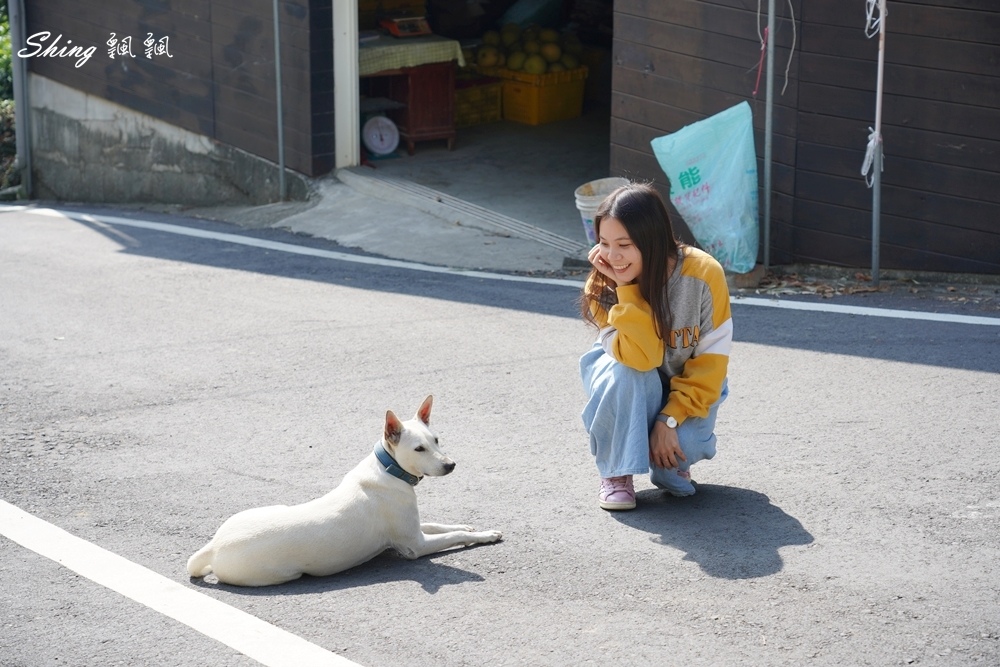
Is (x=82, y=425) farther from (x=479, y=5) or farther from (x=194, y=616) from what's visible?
(x=479, y=5)

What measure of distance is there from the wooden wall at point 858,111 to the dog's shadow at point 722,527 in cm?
409

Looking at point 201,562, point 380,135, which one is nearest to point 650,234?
point 201,562

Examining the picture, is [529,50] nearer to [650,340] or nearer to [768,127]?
[768,127]

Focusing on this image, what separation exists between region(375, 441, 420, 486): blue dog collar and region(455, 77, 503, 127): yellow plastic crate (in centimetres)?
1024

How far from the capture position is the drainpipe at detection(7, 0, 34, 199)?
17.1 meters

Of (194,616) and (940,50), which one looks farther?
(940,50)

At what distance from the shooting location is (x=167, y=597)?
13.9 feet

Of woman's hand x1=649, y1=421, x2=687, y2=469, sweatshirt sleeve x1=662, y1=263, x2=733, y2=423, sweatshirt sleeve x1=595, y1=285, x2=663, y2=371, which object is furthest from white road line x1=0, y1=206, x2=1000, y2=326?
sweatshirt sleeve x1=595, y1=285, x2=663, y2=371

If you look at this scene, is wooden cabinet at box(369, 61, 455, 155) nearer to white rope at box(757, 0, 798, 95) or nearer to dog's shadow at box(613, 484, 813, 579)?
white rope at box(757, 0, 798, 95)

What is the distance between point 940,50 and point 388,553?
5.40 m

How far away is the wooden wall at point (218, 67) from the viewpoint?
12539 millimetres

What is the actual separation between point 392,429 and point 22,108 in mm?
14916

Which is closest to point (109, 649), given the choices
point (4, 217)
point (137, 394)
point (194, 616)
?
point (194, 616)

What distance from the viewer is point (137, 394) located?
6.70 metres
